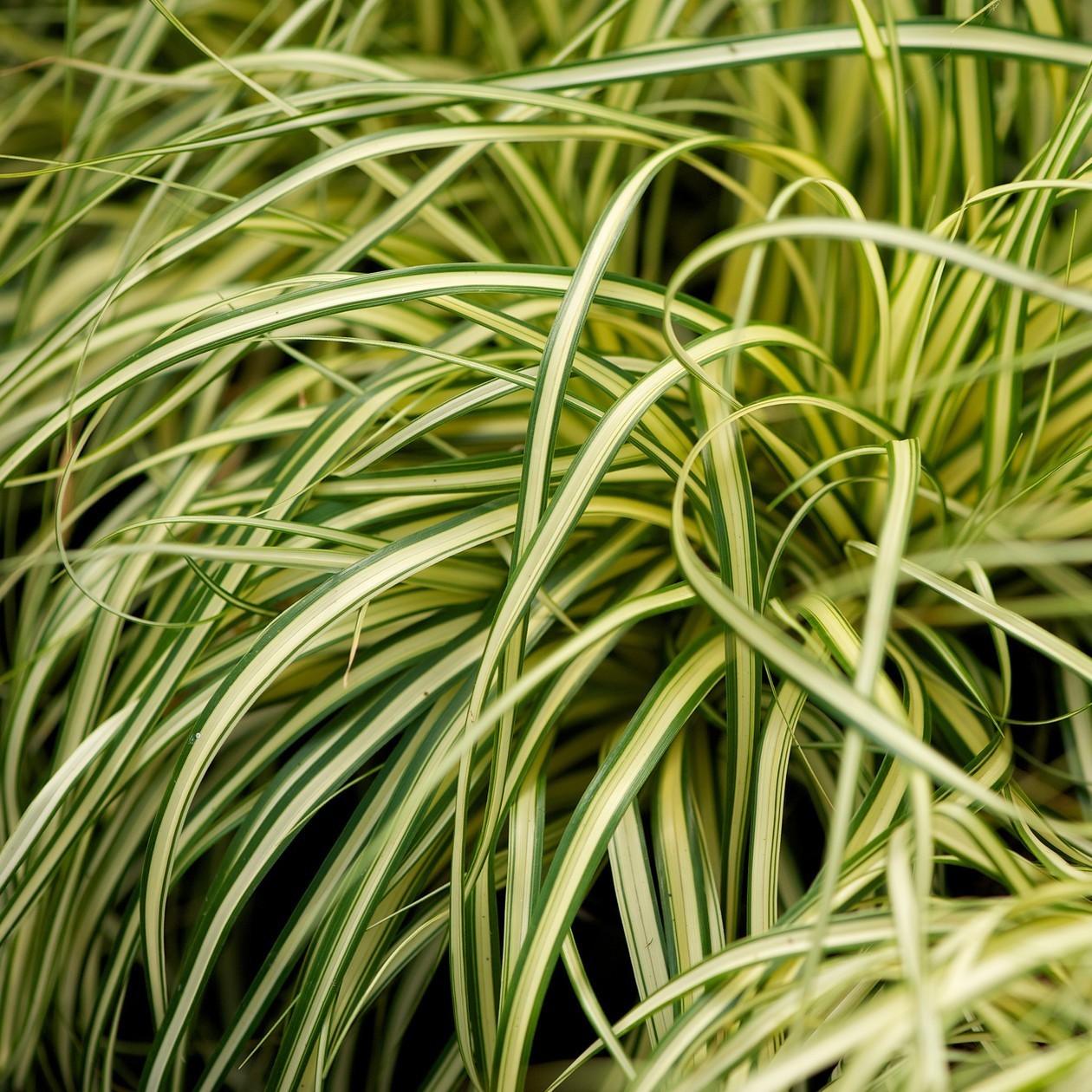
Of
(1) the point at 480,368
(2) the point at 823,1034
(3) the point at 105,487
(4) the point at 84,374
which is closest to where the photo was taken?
(2) the point at 823,1034

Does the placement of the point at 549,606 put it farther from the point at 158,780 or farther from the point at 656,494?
the point at 158,780

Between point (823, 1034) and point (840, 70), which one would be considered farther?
point (840, 70)

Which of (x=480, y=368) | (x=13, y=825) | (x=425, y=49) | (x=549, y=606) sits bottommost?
(x=13, y=825)

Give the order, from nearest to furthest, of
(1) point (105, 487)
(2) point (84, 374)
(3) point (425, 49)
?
(1) point (105, 487), (2) point (84, 374), (3) point (425, 49)

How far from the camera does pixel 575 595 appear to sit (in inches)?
23.1

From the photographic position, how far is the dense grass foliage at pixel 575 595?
0.43 metres

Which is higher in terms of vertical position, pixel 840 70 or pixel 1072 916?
pixel 840 70

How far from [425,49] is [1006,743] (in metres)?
0.86

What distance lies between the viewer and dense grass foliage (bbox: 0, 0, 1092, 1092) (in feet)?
1.42

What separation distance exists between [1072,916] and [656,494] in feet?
1.13

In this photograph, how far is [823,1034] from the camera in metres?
0.38

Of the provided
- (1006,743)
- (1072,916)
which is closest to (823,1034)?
(1072,916)

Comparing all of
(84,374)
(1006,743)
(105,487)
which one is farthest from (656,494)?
(84,374)

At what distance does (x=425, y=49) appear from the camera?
3.16 ft
